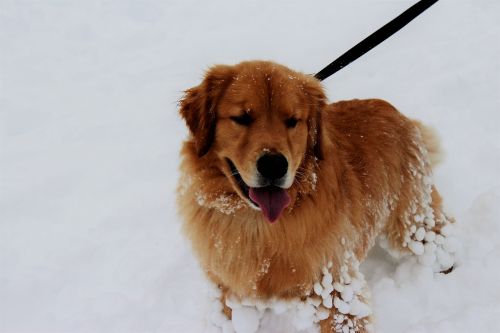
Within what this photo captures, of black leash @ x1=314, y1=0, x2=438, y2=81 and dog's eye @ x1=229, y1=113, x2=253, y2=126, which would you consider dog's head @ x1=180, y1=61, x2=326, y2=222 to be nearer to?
dog's eye @ x1=229, y1=113, x2=253, y2=126

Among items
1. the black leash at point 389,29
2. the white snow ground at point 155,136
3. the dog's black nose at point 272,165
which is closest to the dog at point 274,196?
the dog's black nose at point 272,165

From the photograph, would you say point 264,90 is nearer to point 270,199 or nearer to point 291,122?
point 291,122

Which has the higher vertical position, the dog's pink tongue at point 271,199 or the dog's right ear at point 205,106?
the dog's right ear at point 205,106

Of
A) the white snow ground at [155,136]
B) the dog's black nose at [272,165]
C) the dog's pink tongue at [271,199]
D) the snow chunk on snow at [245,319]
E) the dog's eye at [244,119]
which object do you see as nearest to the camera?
the dog's black nose at [272,165]

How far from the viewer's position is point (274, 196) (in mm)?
2498

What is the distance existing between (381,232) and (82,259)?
8.24 feet

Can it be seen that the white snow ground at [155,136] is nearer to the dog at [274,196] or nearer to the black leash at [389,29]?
the dog at [274,196]

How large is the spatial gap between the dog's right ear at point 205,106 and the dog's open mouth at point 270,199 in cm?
36

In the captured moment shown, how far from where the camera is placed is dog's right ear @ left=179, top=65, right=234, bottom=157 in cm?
→ 265

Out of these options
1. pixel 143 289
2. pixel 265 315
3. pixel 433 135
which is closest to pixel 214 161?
pixel 265 315

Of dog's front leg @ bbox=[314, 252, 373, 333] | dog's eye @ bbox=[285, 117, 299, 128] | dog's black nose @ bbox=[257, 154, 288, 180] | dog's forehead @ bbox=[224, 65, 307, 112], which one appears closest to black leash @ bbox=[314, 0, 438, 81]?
dog's forehead @ bbox=[224, 65, 307, 112]

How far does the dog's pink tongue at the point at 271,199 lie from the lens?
8.09 ft

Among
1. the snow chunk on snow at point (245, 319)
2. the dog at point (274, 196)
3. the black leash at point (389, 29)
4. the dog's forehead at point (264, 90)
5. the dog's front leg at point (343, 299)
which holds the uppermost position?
the black leash at point (389, 29)

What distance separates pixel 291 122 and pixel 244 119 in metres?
0.28
